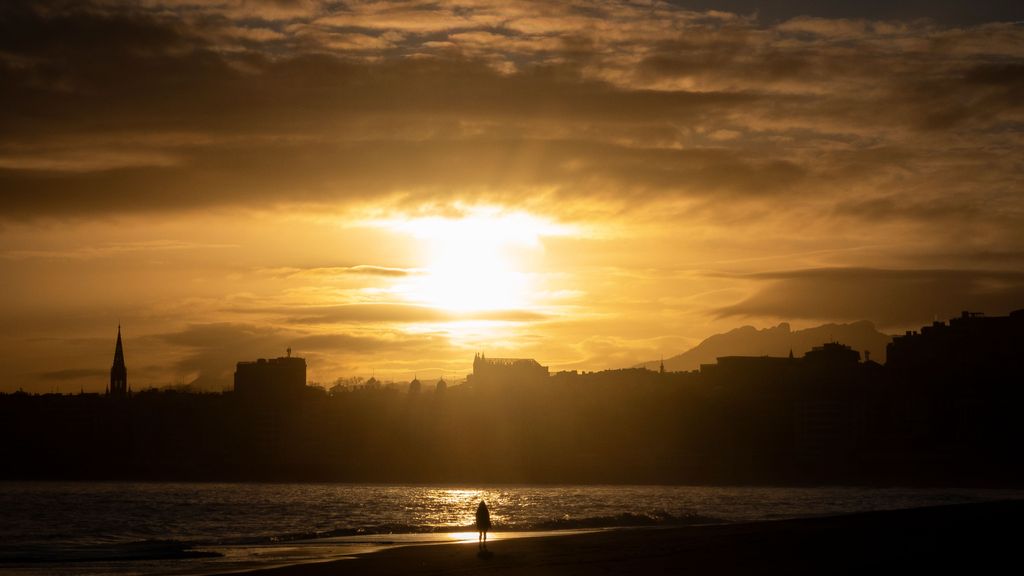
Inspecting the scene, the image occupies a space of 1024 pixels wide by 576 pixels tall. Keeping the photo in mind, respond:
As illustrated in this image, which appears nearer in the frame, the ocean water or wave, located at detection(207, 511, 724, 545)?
the ocean water

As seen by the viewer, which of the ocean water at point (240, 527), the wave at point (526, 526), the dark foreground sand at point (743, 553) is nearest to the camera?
the dark foreground sand at point (743, 553)

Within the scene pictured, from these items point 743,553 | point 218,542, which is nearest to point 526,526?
point 218,542

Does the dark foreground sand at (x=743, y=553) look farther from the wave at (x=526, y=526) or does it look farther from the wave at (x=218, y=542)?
the wave at (x=526, y=526)

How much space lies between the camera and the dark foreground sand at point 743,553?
43.7 metres

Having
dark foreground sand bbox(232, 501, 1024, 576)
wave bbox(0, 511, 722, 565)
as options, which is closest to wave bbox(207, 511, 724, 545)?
wave bbox(0, 511, 722, 565)

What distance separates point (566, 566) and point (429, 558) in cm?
744

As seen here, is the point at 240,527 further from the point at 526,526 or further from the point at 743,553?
the point at 743,553

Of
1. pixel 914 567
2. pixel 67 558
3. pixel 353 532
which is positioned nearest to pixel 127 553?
pixel 67 558

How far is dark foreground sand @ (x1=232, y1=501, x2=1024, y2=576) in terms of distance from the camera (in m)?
43.7

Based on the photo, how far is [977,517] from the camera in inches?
2739

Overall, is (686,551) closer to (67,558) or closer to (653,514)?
(67,558)

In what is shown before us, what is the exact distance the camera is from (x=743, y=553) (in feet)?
160

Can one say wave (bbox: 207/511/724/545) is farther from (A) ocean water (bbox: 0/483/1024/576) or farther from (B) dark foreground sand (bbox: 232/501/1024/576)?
(B) dark foreground sand (bbox: 232/501/1024/576)

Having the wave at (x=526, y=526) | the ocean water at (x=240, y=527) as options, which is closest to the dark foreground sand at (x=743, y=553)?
the ocean water at (x=240, y=527)
